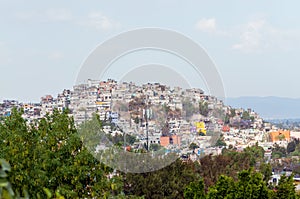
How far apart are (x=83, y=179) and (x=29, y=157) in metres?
0.60

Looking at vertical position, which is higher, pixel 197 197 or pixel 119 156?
pixel 119 156

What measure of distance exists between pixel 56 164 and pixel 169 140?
2.89 meters

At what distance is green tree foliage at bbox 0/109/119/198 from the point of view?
4.89 meters

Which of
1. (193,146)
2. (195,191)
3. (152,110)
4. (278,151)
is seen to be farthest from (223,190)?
(278,151)

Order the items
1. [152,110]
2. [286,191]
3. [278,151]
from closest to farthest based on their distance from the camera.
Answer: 1. [286,191]
2. [152,110]
3. [278,151]

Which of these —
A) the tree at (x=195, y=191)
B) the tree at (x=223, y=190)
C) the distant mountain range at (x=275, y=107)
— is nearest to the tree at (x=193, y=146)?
the tree at (x=195, y=191)

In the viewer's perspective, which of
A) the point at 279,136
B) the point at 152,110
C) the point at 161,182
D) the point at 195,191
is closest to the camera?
the point at 195,191

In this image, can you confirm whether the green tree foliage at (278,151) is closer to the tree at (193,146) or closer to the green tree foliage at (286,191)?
the tree at (193,146)

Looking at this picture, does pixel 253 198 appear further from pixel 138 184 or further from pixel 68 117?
pixel 138 184

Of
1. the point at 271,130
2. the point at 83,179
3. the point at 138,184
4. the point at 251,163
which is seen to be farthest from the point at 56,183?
the point at 271,130

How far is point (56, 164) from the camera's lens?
5.08 m

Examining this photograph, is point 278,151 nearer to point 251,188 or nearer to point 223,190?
point 223,190

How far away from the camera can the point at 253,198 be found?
5.87 metres

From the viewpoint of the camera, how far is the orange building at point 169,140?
7754 millimetres
